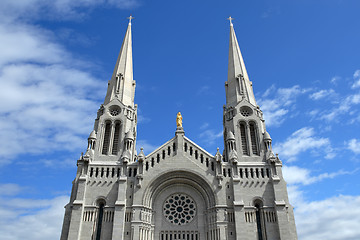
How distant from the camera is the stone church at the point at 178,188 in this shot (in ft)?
96.3

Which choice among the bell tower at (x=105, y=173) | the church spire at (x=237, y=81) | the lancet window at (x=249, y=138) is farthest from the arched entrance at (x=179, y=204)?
the church spire at (x=237, y=81)

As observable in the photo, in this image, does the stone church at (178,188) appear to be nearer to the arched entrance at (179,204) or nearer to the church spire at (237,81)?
the arched entrance at (179,204)

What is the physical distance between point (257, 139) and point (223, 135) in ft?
18.7

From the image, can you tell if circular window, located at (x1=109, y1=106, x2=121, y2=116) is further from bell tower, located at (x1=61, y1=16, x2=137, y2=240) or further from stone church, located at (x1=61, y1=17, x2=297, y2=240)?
stone church, located at (x1=61, y1=17, x2=297, y2=240)

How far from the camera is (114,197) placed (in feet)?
102

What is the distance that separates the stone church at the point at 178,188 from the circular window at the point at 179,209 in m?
0.10

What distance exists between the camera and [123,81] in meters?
40.5

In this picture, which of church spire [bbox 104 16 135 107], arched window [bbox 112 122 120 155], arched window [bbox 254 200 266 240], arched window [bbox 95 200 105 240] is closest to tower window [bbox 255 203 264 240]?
arched window [bbox 254 200 266 240]

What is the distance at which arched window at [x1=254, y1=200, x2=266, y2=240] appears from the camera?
2958 centimetres

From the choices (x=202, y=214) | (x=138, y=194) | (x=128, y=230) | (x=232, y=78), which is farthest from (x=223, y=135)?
(x=128, y=230)

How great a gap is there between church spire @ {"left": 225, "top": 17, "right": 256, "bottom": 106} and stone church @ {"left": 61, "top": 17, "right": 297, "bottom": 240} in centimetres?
245

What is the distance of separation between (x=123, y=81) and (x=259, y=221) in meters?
24.4

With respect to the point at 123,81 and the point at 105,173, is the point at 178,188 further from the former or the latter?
the point at 123,81

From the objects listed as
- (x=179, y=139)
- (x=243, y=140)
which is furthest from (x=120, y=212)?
(x=243, y=140)
